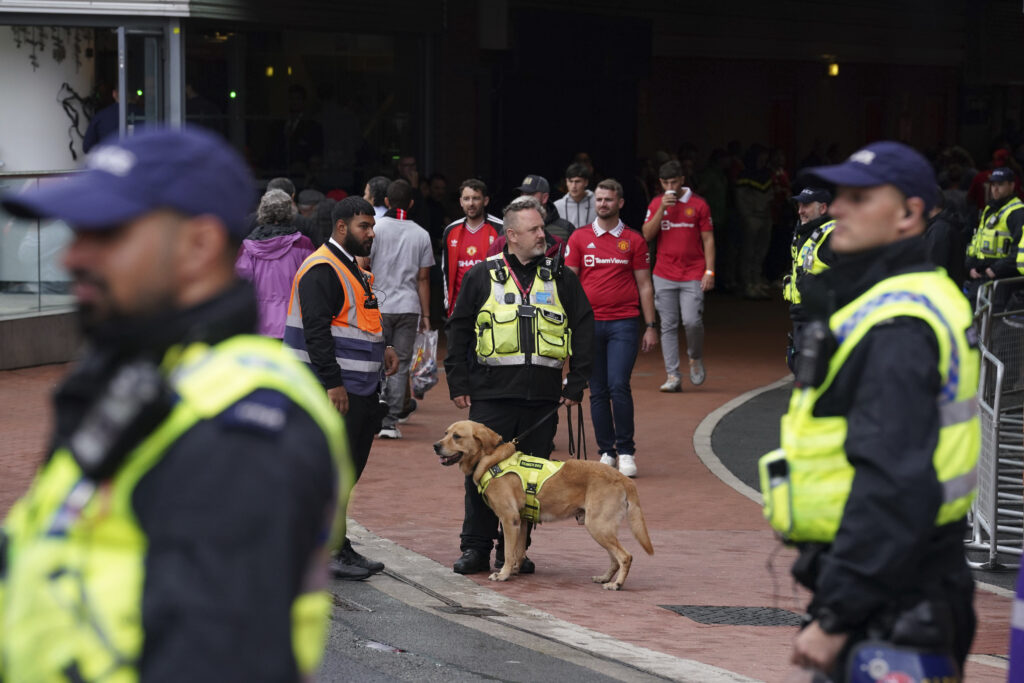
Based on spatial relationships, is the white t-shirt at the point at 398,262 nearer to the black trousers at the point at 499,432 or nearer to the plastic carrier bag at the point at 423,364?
the plastic carrier bag at the point at 423,364

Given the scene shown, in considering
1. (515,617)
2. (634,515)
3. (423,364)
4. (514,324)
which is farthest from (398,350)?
(515,617)

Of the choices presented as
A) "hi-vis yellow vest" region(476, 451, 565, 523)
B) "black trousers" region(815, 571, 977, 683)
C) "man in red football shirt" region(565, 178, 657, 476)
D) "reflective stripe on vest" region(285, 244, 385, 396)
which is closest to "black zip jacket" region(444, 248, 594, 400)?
"hi-vis yellow vest" region(476, 451, 565, 523)

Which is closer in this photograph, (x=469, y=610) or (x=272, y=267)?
(x=469, y=610)

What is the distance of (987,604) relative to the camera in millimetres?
7922

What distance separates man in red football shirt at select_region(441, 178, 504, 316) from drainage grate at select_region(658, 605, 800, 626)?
5.28 metres

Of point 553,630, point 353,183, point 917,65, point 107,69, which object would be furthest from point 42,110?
point 917,65

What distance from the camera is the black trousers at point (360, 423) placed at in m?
8.13

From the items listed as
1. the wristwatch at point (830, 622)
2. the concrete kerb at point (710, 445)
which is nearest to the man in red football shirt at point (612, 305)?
the concrete kerb at point (710, 445)

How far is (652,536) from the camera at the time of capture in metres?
9.45

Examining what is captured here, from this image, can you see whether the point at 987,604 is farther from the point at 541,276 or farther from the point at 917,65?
the point at 917,65

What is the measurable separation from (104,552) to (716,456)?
32.9 feet

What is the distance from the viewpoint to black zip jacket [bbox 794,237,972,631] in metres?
3.46

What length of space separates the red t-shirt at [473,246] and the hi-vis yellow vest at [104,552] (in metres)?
10.3

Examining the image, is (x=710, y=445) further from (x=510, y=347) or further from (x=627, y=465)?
(x=510, y=347)
